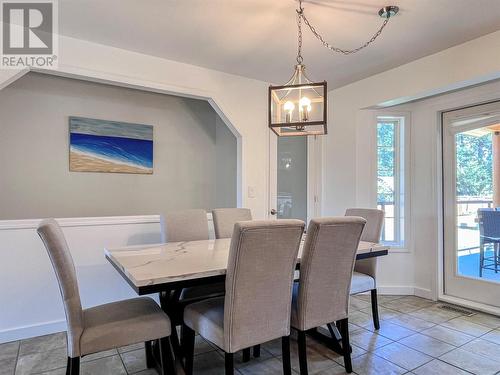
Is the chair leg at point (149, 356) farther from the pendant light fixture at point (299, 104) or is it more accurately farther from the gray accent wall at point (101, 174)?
the gray accent wall at point (101, 174)

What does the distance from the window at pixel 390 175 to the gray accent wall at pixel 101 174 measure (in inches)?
71.3

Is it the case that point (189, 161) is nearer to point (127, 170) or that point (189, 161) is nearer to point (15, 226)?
point (127, 170)

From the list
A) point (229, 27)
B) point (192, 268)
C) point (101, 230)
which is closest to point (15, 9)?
point (229, 27)

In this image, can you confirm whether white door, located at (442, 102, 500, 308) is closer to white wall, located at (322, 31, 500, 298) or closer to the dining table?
→ white wall, located at (322, 31, 500, 298)

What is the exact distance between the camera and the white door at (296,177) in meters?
4.07

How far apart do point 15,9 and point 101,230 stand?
182cm

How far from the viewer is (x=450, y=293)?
3.53 meters

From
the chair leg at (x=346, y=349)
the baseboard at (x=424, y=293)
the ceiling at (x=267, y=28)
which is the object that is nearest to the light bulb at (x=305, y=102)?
the ceiling at (x=267, y=28)

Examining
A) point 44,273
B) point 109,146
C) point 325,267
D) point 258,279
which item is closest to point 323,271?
point 325,267

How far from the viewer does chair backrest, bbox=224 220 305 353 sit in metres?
1.59

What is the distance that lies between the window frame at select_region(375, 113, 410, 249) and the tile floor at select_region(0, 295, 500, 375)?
1103 mm

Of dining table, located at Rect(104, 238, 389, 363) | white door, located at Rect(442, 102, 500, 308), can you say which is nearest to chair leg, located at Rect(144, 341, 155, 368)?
dining table, located at Rect(104, 238, 389, 363)

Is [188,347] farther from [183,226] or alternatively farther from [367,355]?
[367,355]

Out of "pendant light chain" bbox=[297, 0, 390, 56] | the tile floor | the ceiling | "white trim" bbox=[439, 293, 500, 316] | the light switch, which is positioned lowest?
the tile floor
